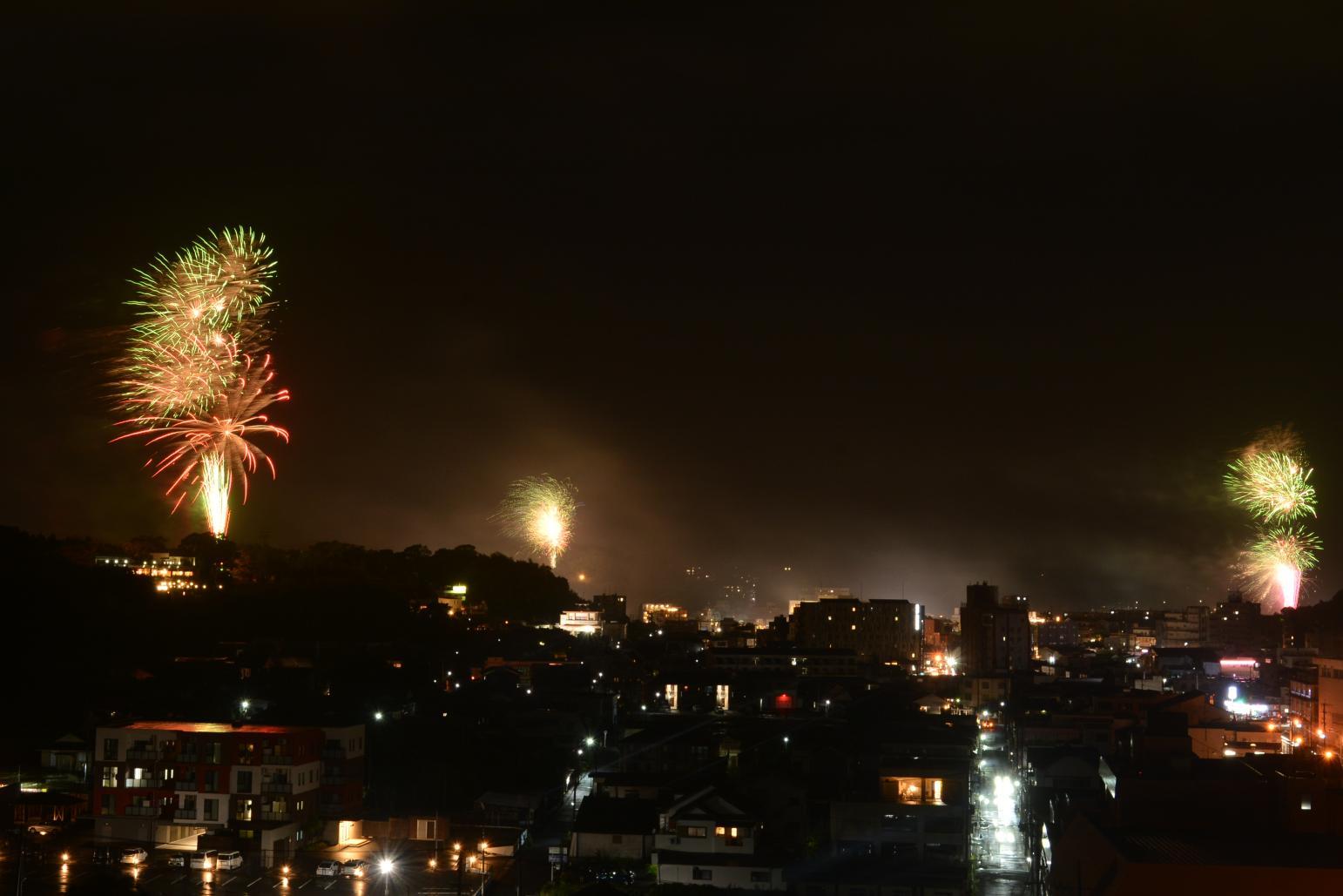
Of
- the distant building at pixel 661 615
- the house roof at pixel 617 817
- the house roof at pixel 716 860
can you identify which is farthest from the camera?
the distant building at pixel 661 615

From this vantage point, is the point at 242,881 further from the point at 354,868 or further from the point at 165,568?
the point at 165,568

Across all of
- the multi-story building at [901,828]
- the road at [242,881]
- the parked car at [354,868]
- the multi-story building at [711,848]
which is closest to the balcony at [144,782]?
the road at [242,881]

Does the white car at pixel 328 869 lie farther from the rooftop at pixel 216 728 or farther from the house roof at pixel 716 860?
the house roof at pixel 716 860

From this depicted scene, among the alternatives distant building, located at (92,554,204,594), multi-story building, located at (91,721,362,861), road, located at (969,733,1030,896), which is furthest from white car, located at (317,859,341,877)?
distant building, located at (92,554,204,594)

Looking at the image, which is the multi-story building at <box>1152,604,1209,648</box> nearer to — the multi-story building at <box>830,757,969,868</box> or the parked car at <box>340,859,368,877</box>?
the multi-story building at <box>830,757,969,868</box>

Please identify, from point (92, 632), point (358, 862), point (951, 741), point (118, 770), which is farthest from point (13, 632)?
point (951, 741)

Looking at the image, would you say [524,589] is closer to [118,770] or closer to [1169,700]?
[1169,700]
